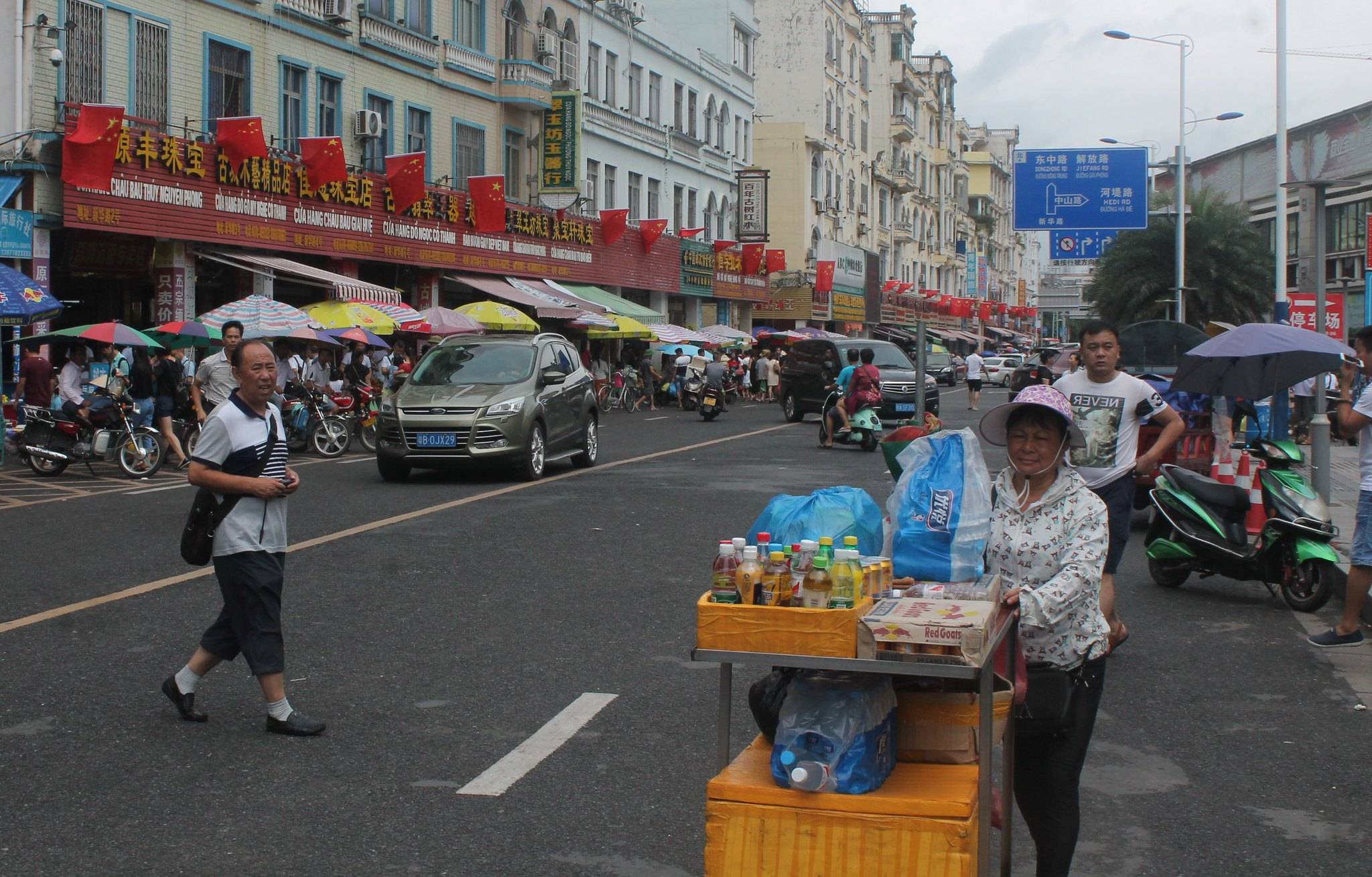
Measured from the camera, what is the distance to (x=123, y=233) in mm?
23625

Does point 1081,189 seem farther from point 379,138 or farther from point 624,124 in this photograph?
point 624,124

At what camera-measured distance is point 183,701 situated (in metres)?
6.23

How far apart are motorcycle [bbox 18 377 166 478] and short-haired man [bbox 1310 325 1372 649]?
13.8 metres

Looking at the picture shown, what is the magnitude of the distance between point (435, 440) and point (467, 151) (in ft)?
67.9

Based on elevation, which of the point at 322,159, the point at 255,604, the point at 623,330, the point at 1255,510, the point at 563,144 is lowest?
the point at 255,604

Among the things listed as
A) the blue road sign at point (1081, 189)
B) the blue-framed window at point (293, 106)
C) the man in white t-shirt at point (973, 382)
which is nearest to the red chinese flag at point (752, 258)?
the man in white t-shirt at point (973, 382)

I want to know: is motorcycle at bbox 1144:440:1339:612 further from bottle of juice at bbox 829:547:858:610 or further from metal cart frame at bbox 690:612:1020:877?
bottle of juice at bbox 829:547:858:610

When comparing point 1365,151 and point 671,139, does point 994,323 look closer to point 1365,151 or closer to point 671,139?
point 671,139

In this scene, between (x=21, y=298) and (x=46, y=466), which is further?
(x=21, y=298)

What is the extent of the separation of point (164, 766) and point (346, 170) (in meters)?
24.6

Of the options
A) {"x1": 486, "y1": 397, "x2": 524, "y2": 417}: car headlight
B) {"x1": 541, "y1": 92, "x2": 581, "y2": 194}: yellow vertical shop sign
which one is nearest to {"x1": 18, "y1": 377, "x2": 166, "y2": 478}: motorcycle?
{"x1": 486, "y1": 397, "x2": 524, "y2": 417}: car headlight

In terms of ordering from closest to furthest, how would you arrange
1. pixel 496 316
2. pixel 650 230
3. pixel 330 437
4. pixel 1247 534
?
pixel 1247 534 → pixel 330 437 → pixel 496 316 → pixel 650 230

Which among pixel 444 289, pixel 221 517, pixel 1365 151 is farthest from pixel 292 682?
pixel 444 289

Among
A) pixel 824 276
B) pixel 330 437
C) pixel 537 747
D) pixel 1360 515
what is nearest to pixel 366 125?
pixel 330 437
